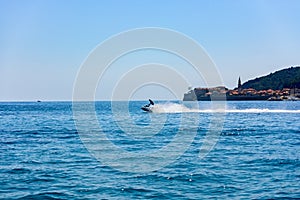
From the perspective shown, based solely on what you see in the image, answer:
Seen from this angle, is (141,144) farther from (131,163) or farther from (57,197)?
(57,197)

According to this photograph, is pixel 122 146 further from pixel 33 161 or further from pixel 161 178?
pixel 161 178

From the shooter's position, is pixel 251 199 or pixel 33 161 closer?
pixel 251 199

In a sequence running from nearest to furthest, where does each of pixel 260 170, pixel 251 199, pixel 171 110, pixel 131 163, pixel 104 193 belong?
A: pixel 251 199
pixel 104 193
pixel 260 170
pixel 131 163
pixel 171 110

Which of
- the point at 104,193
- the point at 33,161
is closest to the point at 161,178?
the point at 104,193

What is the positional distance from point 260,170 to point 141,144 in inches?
593

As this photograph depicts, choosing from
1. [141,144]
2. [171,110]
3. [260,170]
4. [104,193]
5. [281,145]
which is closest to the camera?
[104,193]

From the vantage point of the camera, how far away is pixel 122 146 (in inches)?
1380

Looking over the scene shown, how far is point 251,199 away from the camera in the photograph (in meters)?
17.1

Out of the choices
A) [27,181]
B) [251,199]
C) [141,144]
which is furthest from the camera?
[141,144]

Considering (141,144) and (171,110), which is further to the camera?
(171,110)

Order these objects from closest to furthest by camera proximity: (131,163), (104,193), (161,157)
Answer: (104,193) < (131,163) < (161,157)

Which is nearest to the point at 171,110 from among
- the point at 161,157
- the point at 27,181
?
the point at 161,157

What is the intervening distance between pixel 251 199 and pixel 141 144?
19.9 meters

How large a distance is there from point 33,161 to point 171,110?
94589 millimetres
